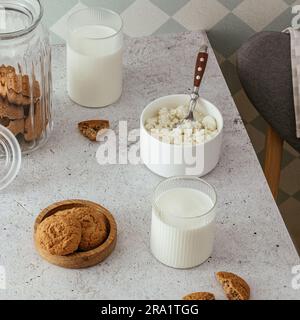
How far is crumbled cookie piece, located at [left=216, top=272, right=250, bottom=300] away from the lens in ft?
4.56

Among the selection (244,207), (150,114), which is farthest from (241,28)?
(244,207)

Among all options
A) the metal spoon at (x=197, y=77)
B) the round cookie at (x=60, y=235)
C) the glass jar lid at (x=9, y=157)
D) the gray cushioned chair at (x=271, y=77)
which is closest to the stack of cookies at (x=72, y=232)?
the round cookie at (x=60, y=235)

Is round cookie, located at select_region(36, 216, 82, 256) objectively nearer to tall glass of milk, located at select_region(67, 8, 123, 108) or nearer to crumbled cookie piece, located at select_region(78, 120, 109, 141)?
crumbled cookie piece, located at select_region(78, 120, 109, 141)

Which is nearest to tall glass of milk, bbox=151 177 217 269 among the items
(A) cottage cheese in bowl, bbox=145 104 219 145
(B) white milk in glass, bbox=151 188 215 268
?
(B) white milk in glass, bbox=151 188 215 268

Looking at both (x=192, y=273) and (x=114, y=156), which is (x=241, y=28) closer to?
(x=114, y=156)

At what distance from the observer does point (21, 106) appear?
1617mm

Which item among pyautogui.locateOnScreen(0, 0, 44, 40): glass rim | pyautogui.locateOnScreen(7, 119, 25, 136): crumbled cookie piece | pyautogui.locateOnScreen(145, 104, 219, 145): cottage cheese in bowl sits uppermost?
pyautogui.locateOnScreen(0, 0, 44, 40): glass rim

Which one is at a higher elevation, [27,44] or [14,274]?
[27,44]

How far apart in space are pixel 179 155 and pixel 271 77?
0.36m

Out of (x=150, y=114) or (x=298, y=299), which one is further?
(x=150, y=114)

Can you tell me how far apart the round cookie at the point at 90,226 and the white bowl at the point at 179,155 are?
171 mm

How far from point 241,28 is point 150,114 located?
18.1 inches

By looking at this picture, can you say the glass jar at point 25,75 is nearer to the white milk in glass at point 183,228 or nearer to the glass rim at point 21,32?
the glass rim at point 21,32

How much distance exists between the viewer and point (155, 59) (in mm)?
1915
